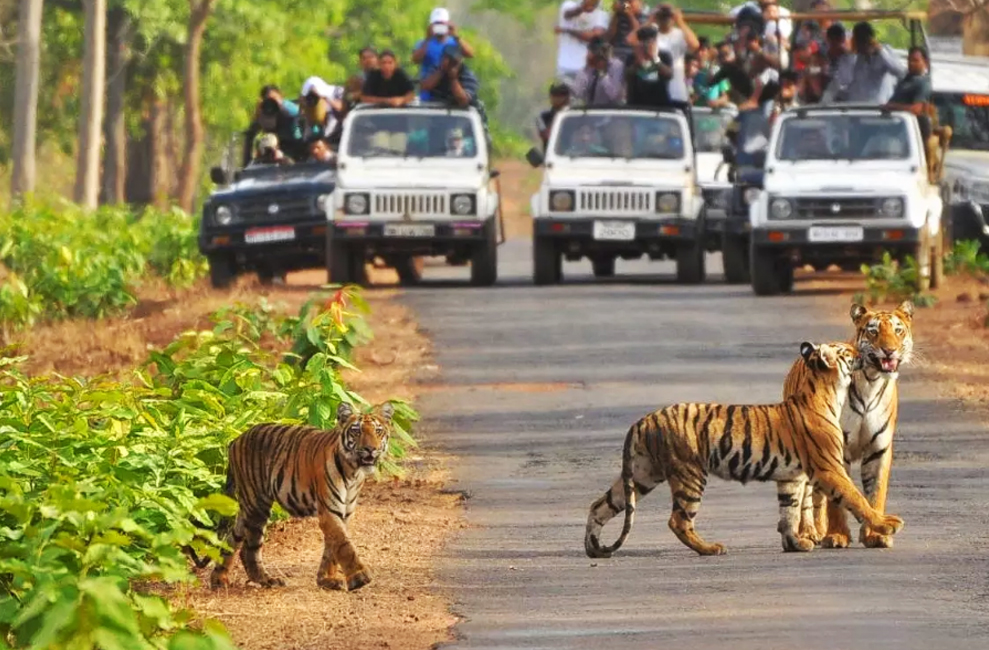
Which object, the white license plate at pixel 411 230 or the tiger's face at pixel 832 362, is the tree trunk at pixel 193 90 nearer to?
the white license plate at pixel 411 230

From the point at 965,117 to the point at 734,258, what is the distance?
3.71 metres

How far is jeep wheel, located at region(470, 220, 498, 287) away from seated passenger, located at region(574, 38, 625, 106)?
1.81 meters

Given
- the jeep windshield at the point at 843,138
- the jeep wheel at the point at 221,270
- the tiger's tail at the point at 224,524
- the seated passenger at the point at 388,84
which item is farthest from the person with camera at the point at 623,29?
the tiger's tail at the point at 224,524

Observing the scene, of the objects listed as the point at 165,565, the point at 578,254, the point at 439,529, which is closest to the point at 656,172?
the point at 578,254

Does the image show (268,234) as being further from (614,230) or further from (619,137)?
(619,137)

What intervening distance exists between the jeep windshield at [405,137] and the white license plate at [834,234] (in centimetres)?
394

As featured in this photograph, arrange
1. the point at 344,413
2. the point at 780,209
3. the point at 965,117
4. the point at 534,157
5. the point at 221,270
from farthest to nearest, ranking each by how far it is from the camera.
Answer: the point at 965,117
the point at 221,270
the point at 534,157
the point at 780,209
the point at 344,413

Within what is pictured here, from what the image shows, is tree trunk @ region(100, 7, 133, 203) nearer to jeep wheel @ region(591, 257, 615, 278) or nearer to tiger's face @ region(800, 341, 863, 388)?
jeep wheel @ region(591, 257, 615, 278)

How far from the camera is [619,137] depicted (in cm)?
2922

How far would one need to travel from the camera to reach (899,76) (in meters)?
28.5

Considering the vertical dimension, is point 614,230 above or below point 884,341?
below

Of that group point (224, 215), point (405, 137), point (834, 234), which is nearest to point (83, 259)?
point (224, 215)

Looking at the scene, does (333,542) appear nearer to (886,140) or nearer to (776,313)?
(776,313)

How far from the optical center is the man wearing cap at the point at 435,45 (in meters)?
29.7
